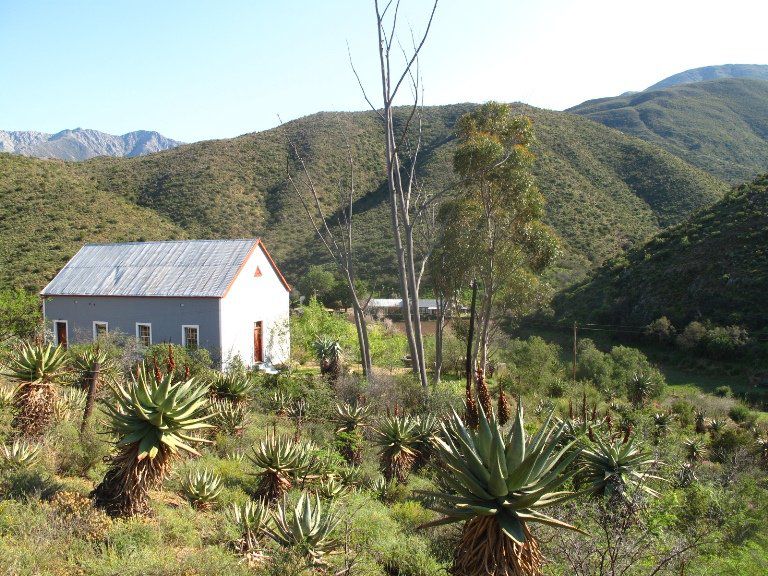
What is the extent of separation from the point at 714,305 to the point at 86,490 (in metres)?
33.6

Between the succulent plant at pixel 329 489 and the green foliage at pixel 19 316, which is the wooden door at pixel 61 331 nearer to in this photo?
the green foliage at pixel 19 316

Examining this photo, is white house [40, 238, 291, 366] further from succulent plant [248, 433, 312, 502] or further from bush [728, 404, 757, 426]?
bush [728, 404, 757, 426]

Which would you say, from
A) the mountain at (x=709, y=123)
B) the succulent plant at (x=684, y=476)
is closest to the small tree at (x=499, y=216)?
the succulent plant at (x=684, y=476)

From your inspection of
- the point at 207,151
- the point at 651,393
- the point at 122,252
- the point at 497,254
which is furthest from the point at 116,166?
the point at 651,393

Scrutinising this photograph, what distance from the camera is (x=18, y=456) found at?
8172mm

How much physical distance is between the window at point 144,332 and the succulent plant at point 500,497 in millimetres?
20624

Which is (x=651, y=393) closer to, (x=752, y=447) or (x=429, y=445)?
(x=752, y=447)

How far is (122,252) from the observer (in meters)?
26.1

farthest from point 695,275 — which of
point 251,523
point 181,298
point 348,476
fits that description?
point 251,523

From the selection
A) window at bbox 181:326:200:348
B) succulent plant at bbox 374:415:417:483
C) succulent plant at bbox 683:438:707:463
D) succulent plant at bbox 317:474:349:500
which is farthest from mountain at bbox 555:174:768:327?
succulent plant at bbox 317:474:349:500

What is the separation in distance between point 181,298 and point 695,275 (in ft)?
98.1

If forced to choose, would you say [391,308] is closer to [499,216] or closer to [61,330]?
[499,216]

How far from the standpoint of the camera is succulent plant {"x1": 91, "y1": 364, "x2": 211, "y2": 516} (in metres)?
6.73

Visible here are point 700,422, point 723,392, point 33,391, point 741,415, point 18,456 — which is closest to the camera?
point 18,456
